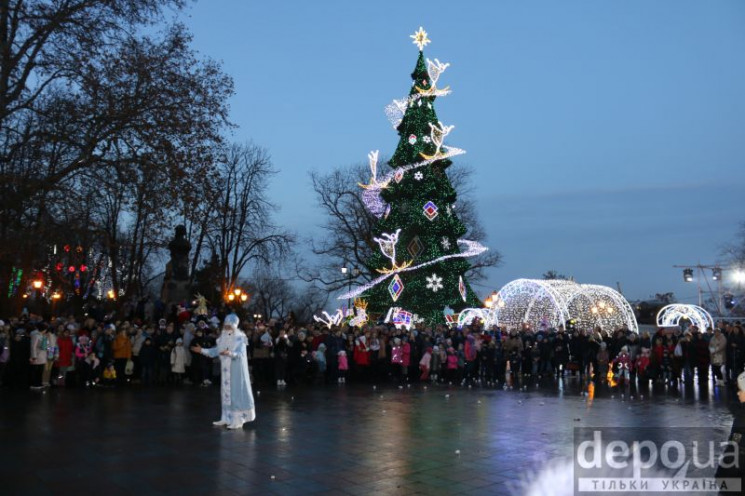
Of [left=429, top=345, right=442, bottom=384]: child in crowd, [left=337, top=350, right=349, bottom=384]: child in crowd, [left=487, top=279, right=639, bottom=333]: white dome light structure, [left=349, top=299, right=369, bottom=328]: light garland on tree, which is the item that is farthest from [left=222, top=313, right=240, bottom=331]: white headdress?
[left=349, top=299, right=369, bottom=328]: light garland on tree

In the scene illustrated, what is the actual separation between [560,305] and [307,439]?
17983 millimetres

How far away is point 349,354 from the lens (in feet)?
65.0

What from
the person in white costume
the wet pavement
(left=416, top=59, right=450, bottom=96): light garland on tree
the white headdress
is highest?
(left=416, top=59, right=450, bottom=96): light garland on tree

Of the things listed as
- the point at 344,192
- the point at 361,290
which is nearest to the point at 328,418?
the point at 361,290

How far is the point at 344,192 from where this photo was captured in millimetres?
42500

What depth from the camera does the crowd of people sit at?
16172 millimetres

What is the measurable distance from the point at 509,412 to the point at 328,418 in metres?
3.47

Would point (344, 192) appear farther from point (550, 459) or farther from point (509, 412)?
point (550, 459)

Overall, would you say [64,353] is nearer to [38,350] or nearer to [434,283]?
[38,350]

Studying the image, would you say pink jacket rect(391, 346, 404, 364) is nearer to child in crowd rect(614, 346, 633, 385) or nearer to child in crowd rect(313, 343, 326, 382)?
child in crowd rect(313, 343, 326, 382)

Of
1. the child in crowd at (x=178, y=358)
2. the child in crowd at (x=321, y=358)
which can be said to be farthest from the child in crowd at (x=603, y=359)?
the child in crowd at (x=178, y=358)

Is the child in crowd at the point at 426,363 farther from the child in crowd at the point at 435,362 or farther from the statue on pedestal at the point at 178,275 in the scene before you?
the statue on pedestal at the point at 178,275

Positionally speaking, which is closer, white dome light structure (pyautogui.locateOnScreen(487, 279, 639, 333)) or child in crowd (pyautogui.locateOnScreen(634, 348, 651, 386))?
child in crowd (pyautogui.locateOnScreen(634, 348, 651, 386))

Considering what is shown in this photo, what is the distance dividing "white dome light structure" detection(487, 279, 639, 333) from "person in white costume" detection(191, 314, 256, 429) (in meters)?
16.8
